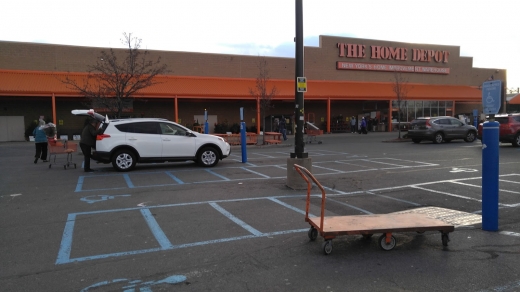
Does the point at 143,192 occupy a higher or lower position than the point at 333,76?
lower

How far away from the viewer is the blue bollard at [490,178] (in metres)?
5.79

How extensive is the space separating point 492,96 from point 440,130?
58.5 ft

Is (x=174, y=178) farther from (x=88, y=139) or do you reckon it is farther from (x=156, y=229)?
(x=156, y=229)

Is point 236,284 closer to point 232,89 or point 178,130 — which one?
point 178,130

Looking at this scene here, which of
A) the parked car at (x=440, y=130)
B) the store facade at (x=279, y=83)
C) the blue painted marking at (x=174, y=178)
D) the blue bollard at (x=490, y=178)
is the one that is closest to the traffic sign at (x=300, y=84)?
the blue painted marking at (x=174, y=178)

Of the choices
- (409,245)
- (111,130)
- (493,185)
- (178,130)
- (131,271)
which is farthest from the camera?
(178,130)

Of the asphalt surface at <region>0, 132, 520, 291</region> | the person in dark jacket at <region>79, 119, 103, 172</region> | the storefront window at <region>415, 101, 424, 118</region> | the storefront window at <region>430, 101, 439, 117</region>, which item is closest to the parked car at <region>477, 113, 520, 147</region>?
the asphalt surface at <region>0, 132, 520, 291</region>

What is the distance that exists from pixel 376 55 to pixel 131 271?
39.9 m

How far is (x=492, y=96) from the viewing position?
5906 millimetres

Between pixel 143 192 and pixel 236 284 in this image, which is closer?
pixel 236 284

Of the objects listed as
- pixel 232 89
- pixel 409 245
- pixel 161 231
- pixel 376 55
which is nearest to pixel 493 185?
pixel 409 245

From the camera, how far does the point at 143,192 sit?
357 inches

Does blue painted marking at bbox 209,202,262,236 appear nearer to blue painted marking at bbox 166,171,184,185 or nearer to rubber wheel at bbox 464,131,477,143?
blue painted marking at bbox 166,171,184,185

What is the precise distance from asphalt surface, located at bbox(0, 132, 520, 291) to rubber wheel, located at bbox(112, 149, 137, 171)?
4.50ft
